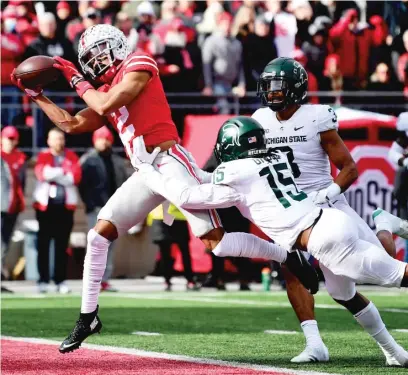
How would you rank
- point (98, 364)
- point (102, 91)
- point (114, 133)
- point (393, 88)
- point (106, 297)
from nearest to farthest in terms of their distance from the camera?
point (98, 364) → point (102, 91) → point (106, 297) → point (114, 133) → point (393, 88)

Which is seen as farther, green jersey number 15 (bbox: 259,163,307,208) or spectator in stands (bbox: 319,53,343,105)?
spectator in stands (bbox: 319,53,343,105)

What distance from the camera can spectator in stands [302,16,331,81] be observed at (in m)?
16.7

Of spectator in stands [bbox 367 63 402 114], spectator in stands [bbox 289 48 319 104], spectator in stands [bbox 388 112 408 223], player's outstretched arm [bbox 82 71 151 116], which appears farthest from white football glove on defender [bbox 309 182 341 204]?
spectator in stands [bbox 367 63 402 114]

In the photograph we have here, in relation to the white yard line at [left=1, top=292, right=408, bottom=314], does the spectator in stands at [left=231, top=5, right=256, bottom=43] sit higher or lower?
higher

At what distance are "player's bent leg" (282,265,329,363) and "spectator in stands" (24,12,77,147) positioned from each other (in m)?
8.04

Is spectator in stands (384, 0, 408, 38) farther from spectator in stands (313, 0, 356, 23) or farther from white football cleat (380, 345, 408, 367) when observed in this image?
white football cleat (380, 345, 408, 367)

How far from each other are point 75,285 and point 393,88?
5418 mm

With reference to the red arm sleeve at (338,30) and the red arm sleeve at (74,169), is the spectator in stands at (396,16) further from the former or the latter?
the red arm sleeve at (74,169)

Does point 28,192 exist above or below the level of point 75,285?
above

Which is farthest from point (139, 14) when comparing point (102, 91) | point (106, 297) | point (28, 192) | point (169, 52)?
point (102, 91)

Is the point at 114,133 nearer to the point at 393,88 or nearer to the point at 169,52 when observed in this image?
the point at 169,52

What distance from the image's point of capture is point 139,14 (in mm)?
16641

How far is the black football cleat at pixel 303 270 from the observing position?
7.18m

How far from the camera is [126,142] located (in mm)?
7578
